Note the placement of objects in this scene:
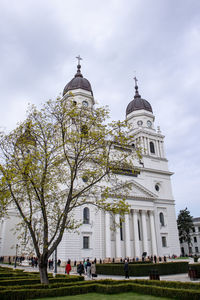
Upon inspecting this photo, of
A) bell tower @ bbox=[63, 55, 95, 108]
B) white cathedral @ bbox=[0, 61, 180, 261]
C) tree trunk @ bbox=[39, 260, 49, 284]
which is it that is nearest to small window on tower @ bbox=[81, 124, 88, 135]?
tree trunk @ bbox=[39, 260, 49, 284]

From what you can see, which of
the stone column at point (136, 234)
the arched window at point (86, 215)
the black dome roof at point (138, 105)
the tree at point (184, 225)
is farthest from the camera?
the tree at point (184, 225)

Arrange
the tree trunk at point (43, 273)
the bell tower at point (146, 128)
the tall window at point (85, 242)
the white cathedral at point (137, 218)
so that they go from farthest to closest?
1. the bell tower at point (146, 128)
2. the white cathedral at point (137, 218)
3. the tall window at point (85, 242)
4. the tree trunk at point (43, 273)

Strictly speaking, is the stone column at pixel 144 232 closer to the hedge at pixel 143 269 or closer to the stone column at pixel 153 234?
the stone column at pixel 153 234

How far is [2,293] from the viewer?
10.5m

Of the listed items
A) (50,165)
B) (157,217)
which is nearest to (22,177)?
(50,165)

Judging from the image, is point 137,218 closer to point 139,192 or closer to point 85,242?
point 139,192

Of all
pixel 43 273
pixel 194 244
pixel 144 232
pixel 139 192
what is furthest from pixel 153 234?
pixel 194 244

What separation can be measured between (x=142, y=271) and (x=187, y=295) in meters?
15.7

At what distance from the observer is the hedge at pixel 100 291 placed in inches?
406

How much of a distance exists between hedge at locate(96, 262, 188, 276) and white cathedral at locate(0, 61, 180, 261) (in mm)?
8466

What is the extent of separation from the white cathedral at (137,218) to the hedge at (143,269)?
8466 millimetres

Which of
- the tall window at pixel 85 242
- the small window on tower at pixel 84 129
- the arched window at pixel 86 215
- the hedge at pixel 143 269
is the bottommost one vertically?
the hedge at pixel 143 269

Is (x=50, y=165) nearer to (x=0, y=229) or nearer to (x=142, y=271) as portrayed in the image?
(x=142, y=271)

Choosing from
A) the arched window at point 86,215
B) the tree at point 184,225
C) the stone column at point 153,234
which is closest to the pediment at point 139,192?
the stone column at point 153,234
